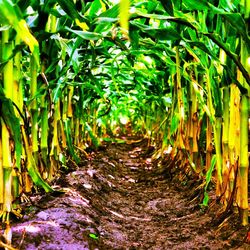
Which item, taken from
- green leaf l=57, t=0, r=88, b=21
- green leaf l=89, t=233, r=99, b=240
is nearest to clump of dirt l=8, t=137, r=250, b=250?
green leaf l=89, t=233, r=99, b=240

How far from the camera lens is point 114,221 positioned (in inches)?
66.2

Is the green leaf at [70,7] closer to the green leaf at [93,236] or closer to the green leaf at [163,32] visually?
the green leaf at [163,32]

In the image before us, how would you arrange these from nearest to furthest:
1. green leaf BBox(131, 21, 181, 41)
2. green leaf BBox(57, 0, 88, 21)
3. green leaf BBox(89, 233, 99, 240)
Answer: green leaf BBox(57, 0, 88, 21), green leaf BBox(131, 21, 181, 41), green leaf BBox(89, 233, 99, 240)

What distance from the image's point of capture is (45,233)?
3.63ft

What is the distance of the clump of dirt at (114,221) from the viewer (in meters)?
1.13

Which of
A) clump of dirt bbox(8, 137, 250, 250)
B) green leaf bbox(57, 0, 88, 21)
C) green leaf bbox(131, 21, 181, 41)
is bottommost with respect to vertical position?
clump of dirt bbox(8, 137, 250, 250)

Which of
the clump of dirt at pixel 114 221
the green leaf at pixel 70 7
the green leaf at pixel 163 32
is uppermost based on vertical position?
the green leaf at pixel 70 7

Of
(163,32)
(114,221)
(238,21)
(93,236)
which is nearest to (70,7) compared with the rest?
(163,32)

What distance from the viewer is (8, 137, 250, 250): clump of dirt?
1127mm

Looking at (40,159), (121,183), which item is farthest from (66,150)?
(40,159)

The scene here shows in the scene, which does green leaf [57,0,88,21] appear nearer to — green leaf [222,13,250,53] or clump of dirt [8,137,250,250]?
green leaf [222,13,250,53]

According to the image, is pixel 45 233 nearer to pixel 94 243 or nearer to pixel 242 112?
pixel 94 243

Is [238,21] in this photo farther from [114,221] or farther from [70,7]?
[114,221]

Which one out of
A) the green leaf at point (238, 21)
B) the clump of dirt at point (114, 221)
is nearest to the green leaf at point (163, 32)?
the green leaf at point (238, 21)
